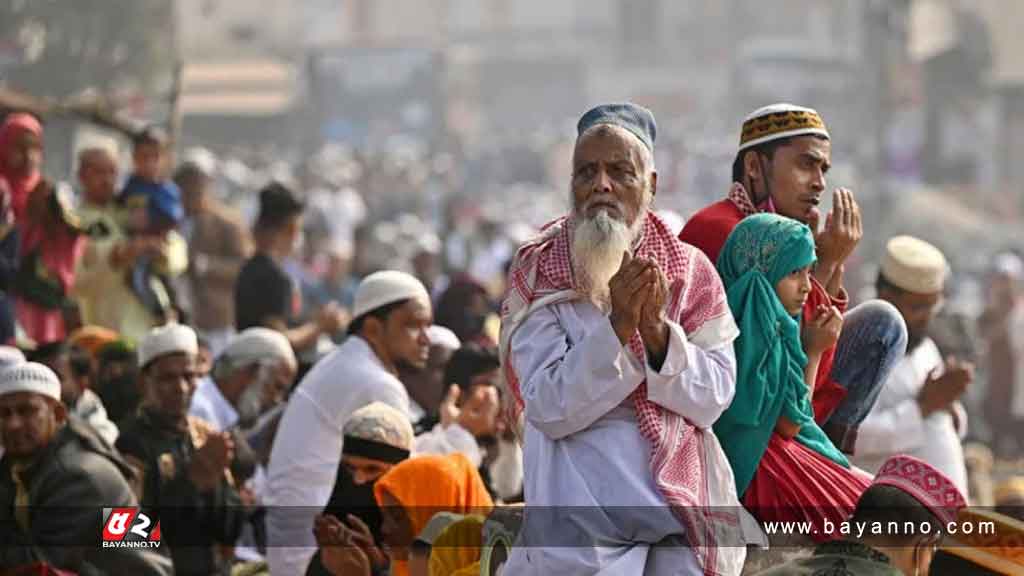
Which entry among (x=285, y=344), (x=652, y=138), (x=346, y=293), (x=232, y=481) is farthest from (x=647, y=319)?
(x=346, y=293)

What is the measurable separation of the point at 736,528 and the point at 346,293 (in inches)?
459

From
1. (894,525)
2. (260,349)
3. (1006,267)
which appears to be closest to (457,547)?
(894,525)

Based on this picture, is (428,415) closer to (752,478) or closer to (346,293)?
(752,478)

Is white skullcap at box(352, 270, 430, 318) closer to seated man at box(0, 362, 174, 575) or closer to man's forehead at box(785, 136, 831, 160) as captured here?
seated man at box(0, 362, 174, 575)

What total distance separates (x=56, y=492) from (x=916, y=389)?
3.13 meters

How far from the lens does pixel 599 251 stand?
18.9 feet

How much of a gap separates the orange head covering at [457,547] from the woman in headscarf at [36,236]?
4.84 metres

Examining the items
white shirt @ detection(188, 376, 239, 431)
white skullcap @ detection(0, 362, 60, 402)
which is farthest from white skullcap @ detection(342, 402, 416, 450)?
white shirt @ detection(188, 376, 239, 431)

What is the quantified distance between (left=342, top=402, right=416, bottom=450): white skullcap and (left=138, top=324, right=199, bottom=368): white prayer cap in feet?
5.25

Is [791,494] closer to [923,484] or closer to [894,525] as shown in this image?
[923,484]

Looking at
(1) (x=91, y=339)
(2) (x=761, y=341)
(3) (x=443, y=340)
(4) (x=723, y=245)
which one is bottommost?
(1) (x=91, y=339)

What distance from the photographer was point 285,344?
34.2ft

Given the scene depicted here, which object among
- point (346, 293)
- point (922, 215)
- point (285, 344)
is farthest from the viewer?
point (922, 215)

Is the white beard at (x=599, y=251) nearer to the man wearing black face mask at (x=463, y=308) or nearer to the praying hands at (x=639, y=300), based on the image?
the praying hands at (x=639, y=300)
